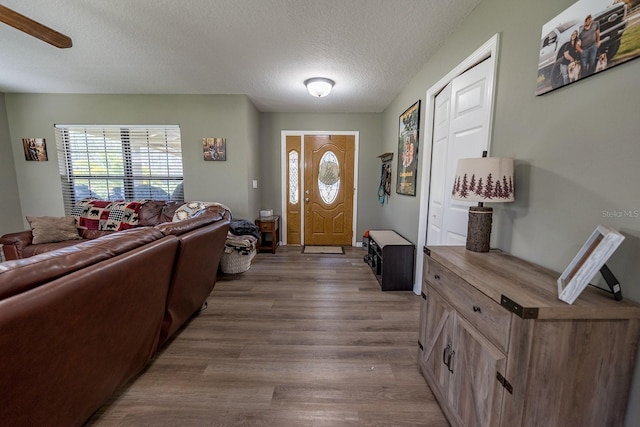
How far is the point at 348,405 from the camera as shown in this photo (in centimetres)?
131

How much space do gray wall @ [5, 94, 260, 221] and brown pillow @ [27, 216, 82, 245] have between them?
52.1 inches

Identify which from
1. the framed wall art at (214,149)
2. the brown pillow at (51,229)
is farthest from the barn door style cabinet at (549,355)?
the brown pillow at (51,229)

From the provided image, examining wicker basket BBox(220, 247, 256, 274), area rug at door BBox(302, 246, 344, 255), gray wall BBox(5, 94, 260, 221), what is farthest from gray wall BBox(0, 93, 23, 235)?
area rug at door BBox(302, 246, 344, 255)

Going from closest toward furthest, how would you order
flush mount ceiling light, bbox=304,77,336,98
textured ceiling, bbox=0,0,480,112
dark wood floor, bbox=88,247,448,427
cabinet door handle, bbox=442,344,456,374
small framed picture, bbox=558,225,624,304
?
small framed picture, bbox=558,225,624,304, cabinet door handle, bbox=442,344,456,374, dark wood floor, bbox=88,247,448,427, textured ceiling, bbox=0,0,480,112, flush mount ceiling light, bbox=304,77,336,98

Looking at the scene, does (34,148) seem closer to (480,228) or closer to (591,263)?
(480,228)

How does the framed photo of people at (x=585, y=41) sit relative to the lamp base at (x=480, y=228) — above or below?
above

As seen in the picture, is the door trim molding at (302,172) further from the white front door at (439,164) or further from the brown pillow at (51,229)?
the brown pillow at (51,229)

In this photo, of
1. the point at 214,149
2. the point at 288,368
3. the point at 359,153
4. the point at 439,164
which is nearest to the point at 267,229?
the point at 214,149

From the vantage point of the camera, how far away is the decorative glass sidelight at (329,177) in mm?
4410

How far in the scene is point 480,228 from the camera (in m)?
1.32

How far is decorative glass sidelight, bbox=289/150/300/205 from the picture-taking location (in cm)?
441

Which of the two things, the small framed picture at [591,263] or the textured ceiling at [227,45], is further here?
the textured ceiling at [227,45]

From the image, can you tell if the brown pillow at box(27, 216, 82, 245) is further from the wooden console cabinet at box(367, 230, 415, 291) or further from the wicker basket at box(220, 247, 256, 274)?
the wooden console cabinet at box(367, 230, 415, 291)

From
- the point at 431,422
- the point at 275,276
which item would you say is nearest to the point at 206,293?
the point at 275,276
